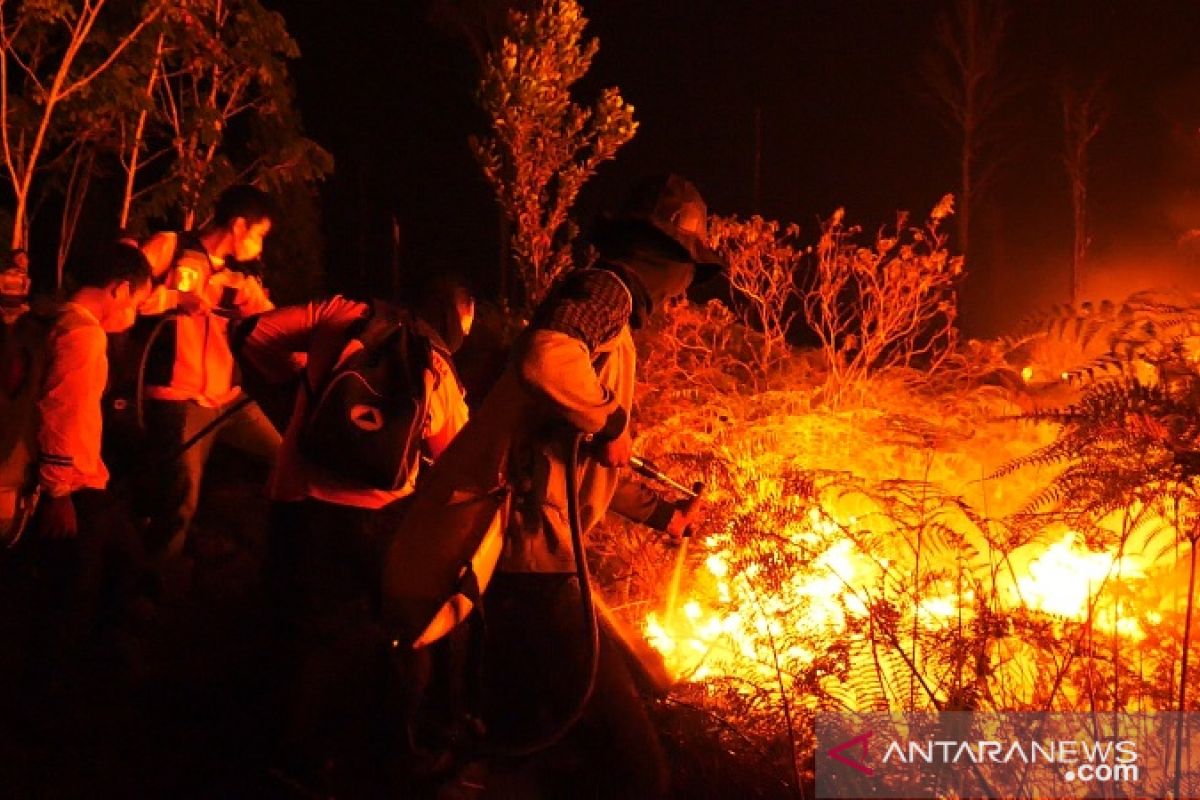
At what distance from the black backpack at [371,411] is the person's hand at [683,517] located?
892mm

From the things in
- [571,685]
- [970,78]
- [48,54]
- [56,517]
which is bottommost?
[571,685]

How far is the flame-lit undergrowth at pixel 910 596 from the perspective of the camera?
3596 millimetres

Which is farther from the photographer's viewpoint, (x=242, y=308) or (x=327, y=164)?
(x=327, y=164)

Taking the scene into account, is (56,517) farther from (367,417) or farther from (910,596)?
(910,596)

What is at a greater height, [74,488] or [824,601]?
[74,488]

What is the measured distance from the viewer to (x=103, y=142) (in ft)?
38.2

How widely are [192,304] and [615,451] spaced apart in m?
3.56

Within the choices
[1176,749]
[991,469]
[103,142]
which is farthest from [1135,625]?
[103,142]

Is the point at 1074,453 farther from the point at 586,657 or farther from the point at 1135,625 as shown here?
the point at 586,657

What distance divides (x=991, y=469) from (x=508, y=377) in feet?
10.1

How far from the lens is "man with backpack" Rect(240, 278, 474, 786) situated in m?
3.79

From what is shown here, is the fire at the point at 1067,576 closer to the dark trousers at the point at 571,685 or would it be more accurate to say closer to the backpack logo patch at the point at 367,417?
Result: the dark trousers at the point at 571,685

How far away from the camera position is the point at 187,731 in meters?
4.43

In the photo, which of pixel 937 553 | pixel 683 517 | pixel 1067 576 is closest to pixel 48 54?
pixel 683 517
